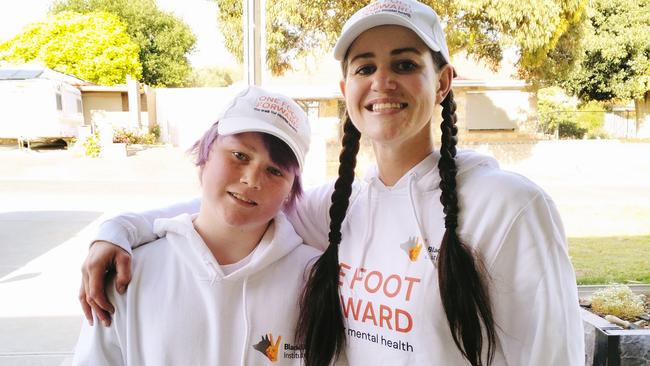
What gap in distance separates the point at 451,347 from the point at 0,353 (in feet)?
7.89

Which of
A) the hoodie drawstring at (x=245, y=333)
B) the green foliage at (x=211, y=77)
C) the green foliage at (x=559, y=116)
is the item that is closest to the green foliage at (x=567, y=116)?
the green foliage at (x=559, y=116)

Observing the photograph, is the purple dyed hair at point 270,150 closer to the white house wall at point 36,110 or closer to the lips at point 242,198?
the lips at point 242,198

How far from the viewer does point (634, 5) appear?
590 centimetres

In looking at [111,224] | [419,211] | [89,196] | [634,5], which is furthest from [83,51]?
[634,5]

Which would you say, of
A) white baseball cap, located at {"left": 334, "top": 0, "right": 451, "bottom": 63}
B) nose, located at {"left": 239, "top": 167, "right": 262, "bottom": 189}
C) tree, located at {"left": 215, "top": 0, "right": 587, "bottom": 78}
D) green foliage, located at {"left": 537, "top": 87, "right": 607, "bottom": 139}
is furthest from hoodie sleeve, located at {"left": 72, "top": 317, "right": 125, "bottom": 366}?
green foliage, located at {"left": 537, "top": 87, "right": 607, "bottom": 139}

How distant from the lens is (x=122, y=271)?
0.96 meters

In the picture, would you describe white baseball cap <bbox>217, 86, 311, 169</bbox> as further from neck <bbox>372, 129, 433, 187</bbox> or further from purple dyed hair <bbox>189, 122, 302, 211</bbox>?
neck <bbox>372, 129, 433, 187</bbox>

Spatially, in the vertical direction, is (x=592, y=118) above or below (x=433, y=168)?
below

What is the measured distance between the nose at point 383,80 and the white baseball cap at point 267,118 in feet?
0.58

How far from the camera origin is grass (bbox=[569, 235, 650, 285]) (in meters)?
3.97

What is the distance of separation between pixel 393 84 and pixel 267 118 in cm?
25

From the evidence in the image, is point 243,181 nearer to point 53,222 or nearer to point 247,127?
point 247,127

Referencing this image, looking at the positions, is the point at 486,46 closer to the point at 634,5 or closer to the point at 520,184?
the point at 634,5

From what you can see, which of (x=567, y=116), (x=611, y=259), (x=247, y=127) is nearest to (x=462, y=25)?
(x=611, y=259)
